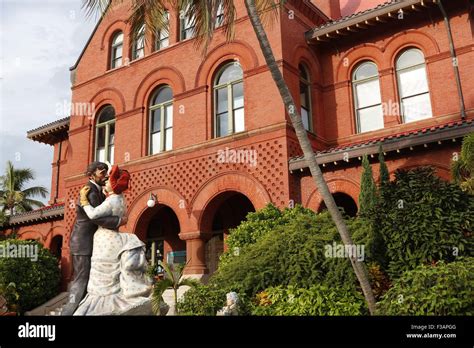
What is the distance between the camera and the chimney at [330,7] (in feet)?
64.4

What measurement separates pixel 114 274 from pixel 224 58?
39.4ft

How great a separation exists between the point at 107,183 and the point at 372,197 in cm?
773

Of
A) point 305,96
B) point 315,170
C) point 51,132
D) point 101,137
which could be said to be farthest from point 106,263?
point 51,132

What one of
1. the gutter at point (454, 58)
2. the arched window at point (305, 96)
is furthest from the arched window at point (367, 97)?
the gutter at point (454, 58)

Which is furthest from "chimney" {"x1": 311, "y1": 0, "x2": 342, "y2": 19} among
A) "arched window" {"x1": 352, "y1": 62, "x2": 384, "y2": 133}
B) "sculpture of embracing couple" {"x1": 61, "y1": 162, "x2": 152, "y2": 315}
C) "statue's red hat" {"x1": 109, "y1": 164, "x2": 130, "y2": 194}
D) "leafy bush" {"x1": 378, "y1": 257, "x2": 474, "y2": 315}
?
"sculpture of embracing couple" {"x1": 61, "y1": 162, "x2": 152, "y2": 315}

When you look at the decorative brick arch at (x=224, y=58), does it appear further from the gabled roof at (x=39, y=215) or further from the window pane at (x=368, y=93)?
the gabled roof at (x=39, y=215)

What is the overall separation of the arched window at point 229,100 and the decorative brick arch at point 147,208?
2576 mm

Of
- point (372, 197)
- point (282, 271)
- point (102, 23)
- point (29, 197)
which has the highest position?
point (102, 23)

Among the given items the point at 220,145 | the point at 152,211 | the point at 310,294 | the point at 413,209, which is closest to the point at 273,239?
the point at 310,294

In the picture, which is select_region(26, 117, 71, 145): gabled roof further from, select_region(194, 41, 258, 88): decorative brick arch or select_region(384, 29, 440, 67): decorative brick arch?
select_region(384, 29, 440, 67): decorative brick arch

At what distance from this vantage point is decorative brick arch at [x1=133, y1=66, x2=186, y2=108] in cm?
1702

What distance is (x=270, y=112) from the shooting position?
47.3 ft

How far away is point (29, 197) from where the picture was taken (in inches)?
1288
